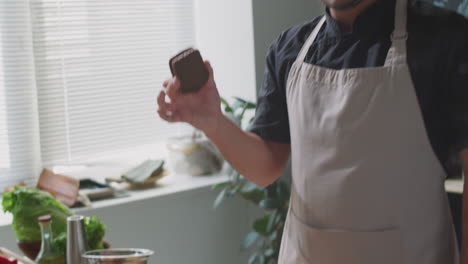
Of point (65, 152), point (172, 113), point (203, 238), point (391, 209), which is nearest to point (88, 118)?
point (65, 152)

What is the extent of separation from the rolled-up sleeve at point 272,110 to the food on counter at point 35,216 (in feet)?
1.41

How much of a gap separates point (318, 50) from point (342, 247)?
16.8 inches

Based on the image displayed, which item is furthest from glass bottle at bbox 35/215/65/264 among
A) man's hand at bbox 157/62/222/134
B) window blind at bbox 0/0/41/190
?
window blind at bbox 0/0/41/190

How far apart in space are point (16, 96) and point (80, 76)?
0.89 ft

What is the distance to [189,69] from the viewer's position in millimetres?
1455

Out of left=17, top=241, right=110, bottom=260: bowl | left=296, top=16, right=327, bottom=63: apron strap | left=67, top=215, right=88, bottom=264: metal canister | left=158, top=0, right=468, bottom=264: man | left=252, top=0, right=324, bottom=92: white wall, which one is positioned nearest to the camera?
left=158, top=0, right=468, bottom=264: man

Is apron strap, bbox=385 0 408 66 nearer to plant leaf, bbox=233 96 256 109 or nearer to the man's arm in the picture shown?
the man's arm

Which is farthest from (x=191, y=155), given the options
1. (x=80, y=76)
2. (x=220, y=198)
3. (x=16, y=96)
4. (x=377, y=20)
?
(x=377, y=20)

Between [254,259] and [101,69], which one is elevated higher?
[101,69]

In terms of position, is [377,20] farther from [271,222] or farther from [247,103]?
[271,222]

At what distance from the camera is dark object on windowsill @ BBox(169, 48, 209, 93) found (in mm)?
1452

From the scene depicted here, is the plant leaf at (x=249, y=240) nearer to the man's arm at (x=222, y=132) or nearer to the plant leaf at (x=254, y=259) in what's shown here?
the plant leaf at (x=254, y=259)

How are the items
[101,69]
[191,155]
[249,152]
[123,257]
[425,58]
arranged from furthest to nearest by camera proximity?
1. [191,155]
2. [101,69]
3. [249,152]
4. [425,58]
5. [123,257]

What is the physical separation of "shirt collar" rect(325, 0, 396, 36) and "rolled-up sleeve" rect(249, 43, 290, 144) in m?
0.25
